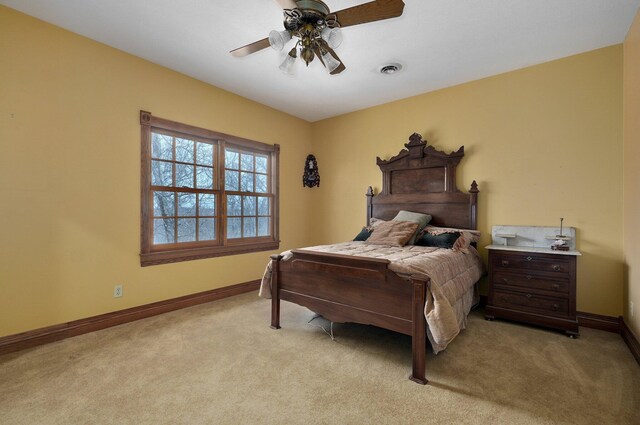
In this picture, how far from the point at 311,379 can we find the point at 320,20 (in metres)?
2.33

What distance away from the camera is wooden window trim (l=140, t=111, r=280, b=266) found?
3.01 m

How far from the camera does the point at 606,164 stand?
9.00ft

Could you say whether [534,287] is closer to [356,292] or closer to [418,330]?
[418,330]

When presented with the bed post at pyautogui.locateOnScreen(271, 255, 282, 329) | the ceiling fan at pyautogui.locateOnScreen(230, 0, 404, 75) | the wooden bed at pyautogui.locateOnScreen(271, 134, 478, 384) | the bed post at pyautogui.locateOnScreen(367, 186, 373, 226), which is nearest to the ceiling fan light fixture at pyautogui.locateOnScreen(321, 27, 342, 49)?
the ceiling fan at pyautogui.locateOnScreen(230, 0, 404, 75)

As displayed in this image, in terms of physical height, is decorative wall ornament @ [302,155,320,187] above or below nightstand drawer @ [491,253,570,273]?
above

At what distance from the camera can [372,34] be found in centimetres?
254

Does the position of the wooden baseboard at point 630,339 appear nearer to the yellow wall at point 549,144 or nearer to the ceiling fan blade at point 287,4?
the yellow wall at point 549,144

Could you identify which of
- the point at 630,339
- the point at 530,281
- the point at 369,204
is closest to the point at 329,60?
the point at 369,204

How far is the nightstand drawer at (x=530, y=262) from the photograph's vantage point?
2600 millimetres

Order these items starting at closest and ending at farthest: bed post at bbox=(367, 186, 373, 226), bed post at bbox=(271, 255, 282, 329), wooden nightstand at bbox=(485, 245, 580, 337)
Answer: wooden nightstand at bbox=(485, 245, 580, 337)
bed post at bbox=(271, 255, 282, 329)
bed post at bbox=(367, 186, 373, 226)

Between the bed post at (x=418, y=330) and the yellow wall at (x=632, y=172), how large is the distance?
182 cm

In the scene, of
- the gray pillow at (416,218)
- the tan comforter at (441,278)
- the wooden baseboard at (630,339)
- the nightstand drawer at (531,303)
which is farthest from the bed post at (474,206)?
the wooden baseboard at (630,339)

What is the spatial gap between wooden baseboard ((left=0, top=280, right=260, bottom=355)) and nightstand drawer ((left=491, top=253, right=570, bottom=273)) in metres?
3.13

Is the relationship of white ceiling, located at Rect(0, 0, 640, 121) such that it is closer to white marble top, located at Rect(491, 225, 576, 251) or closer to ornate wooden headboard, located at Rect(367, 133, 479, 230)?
ornate wooden headboard, located at Rect(367, 133, 479, 230)
